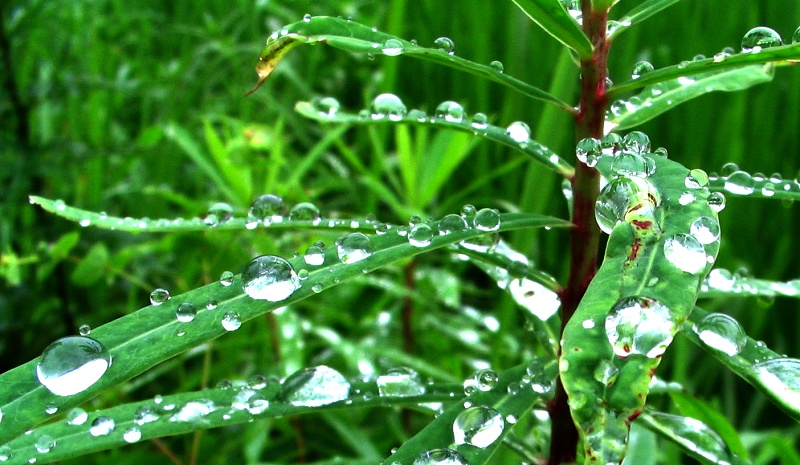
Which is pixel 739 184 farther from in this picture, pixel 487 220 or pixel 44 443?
pixel 44 443

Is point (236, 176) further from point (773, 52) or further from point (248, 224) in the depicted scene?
point (773, 52)

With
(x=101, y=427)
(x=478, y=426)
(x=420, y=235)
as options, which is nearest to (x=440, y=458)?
(x=478, y=426)

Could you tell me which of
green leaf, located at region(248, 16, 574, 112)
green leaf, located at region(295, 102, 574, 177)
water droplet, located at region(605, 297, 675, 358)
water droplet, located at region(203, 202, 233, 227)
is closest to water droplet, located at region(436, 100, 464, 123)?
green leaf, located at region(295, 102, 574, 177)

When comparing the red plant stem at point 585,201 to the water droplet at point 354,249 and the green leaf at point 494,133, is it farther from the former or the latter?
the water droplet at point 354,249

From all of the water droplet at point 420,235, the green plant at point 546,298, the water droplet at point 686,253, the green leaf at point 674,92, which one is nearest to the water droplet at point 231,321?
the green plant at point 546,298

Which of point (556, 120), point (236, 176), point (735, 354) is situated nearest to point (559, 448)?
point (735, 354)

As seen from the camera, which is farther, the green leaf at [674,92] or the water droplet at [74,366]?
the green leaf at [674,92]
